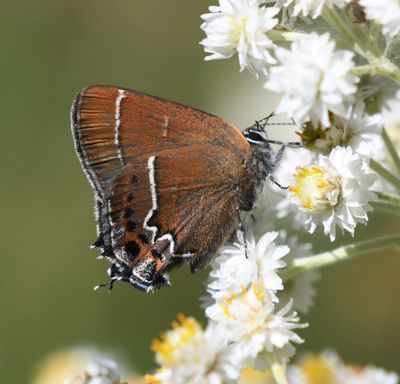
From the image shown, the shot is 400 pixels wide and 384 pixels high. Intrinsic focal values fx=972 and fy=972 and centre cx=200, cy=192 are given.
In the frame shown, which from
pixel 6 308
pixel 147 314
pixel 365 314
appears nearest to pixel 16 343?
pixel 6 308

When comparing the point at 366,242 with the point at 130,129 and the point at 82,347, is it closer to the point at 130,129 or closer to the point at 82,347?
the point at 130,129

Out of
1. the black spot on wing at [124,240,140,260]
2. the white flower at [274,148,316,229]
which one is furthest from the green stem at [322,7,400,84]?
the black spot on wing at [124,240,140,260]

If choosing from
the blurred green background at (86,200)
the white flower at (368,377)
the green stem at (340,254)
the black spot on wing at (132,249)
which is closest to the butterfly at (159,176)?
the black spot on wing at (132,249)

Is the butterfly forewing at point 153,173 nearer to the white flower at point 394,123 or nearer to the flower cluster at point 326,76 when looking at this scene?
the flower cluster at point 326,76

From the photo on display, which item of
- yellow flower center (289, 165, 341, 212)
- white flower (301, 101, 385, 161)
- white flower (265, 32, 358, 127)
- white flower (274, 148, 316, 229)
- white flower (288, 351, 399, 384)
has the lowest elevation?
white flower (288, 351, 399, 384)

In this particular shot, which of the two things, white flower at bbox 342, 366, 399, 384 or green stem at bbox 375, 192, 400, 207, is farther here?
white flower at bbox 342, 366, 399, 384

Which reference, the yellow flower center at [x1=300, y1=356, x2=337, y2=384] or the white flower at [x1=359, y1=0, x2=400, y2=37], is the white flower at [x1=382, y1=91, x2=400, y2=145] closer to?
the yellow flower center at [x1=300, y1=356, x2=337, y2=384]

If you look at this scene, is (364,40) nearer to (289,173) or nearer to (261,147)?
(289,173)
